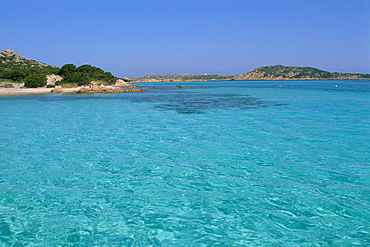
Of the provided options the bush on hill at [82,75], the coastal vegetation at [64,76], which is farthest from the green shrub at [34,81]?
the bush on hill at [82,75]

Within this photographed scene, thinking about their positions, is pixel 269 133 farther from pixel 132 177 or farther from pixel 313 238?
pixel 313 238

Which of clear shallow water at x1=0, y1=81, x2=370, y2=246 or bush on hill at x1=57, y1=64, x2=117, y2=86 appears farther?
bush on hill at x1=57, y1=64, x2=117, y2=86

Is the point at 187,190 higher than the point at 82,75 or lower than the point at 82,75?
lower

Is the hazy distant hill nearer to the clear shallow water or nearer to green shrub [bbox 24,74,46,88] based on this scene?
green shrub [bbox 24,74,46,88]

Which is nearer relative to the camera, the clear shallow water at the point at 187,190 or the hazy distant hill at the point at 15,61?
the clear shallow water at the point at 187,190

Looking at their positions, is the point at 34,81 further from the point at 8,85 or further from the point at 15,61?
the point at 15,61

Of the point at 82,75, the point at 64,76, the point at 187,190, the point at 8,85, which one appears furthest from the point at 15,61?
the point at 187,190

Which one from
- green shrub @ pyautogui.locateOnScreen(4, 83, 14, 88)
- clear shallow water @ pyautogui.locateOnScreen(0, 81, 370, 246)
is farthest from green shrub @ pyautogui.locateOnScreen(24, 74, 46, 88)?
clear shallow water @ pyautogui.locateOnScreen(0, 81, 370, 246)

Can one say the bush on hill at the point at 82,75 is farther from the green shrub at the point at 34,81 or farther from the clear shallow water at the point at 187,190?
the clear shallow water at the point at 187,190

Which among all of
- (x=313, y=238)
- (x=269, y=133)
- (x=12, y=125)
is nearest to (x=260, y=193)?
(x=313, y=238)

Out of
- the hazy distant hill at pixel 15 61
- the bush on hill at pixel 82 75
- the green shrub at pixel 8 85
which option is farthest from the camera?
the hazy distant hill at pixel 15 61

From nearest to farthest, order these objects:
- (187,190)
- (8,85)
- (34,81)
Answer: (187,190)
(8,85)
(34,81)

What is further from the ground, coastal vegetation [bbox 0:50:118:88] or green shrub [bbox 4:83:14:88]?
coastal vegetation [bbox 0:50:118:88]

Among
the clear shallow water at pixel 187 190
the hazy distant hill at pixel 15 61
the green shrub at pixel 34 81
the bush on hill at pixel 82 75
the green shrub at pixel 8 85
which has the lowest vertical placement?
the clear shallow water at pixel 187 190
